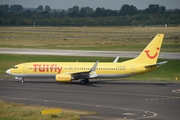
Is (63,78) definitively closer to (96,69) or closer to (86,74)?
(86,74)

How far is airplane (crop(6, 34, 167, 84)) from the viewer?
68.5m

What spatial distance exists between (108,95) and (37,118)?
744 inches

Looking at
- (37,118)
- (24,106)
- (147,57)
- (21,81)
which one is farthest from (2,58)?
(37,118)

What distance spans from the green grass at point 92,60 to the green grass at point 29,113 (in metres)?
32.8

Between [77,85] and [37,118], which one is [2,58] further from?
[37,118]

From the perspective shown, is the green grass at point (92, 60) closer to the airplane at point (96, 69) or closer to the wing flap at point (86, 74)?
the airplane at point (96, 69)

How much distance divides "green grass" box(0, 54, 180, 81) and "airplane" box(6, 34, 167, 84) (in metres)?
7.35

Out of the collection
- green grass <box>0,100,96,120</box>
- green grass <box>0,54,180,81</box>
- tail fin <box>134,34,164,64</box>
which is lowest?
green grass <box>0,54,180,81</box>

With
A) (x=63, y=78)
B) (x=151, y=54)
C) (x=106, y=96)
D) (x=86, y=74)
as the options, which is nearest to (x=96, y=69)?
(x=86, y=74)

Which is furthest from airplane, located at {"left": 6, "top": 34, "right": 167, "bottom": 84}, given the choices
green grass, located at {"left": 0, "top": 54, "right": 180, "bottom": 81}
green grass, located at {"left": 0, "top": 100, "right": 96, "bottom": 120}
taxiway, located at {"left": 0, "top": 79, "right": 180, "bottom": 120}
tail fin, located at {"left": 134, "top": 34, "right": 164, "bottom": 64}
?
green grass, located at {"left": 0, "top": 100, "right": 96, "bottom": 120}

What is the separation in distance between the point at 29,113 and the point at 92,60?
176ft

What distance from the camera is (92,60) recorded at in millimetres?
95500

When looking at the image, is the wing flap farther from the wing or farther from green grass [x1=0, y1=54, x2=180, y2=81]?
green grass [x1=0, y1=54, x2=180, y2=81]

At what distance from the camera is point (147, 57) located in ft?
226
